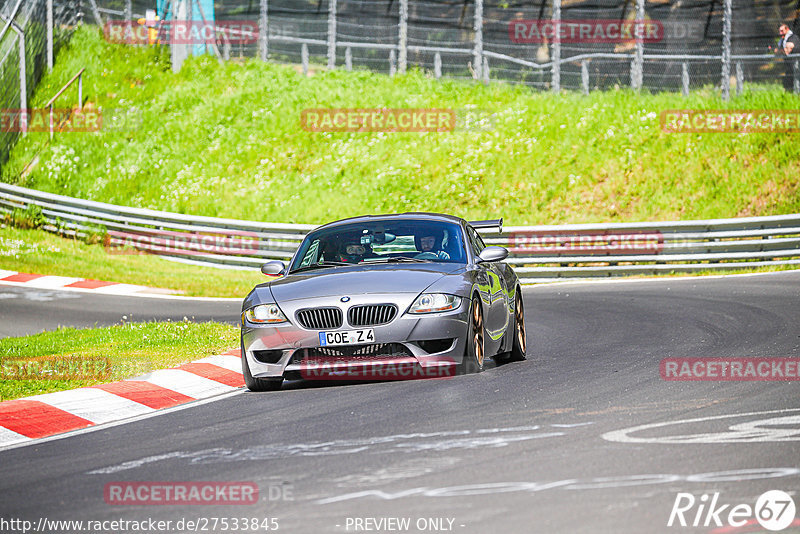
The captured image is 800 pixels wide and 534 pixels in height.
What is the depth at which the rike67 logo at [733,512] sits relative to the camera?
486 cm

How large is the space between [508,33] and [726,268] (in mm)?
9352

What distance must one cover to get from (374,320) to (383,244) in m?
1.60

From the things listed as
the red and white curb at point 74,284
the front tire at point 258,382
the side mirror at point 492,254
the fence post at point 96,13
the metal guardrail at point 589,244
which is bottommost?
the red and white curb at point 74,284

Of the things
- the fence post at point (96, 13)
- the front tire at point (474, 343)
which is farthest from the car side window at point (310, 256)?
the fence post at point (96, 13)

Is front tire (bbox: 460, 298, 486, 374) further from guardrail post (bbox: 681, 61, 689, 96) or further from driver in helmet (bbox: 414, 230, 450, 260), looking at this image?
guardrail post (bbox: 681, 61, 689, 96)

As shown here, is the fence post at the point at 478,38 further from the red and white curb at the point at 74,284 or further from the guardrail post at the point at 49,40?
the guardrail post at the point at 49,40

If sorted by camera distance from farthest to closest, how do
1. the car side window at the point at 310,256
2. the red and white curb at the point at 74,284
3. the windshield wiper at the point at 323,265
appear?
the red and white curb at the point at 74,284 < the car side window at the point at 310,256 < the windshield wiper at the point at 323,265

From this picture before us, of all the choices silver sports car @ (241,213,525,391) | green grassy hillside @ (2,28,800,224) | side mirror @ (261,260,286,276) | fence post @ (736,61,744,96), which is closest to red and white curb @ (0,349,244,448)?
silver sports car @ (241,213,525,391)

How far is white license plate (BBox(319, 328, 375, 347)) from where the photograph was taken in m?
8.96

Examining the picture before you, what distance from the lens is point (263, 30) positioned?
32969mm

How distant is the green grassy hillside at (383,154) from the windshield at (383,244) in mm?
15136

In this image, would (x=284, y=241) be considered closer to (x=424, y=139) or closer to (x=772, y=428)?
(x=424, y=139)

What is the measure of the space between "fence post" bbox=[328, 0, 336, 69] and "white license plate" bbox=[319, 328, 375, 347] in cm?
2247

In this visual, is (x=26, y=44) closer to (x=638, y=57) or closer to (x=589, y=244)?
(x=638, y=57)
